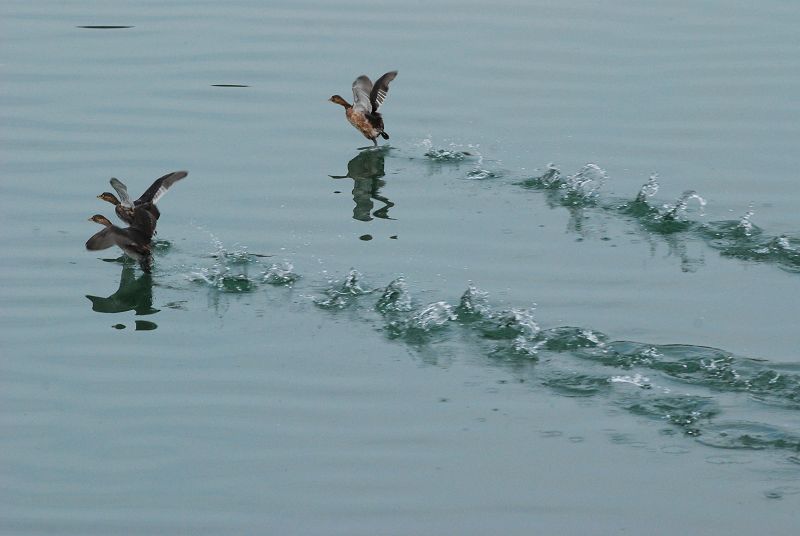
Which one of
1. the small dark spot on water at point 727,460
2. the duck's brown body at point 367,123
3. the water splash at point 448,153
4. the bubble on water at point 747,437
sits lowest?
the small dark spot on water at point 727,460

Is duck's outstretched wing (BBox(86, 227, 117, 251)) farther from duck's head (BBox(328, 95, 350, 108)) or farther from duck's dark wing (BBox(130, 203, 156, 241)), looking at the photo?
duck's head (BBox(328, 95, 350, 108))

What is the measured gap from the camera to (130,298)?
43.3 ft

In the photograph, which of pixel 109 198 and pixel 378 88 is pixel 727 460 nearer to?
pixel 109 198

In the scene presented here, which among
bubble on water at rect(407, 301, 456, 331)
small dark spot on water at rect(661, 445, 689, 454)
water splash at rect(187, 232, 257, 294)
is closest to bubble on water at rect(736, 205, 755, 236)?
bubble on water at rect(407, 301, 456, 331)

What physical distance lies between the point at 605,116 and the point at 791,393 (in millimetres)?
7831

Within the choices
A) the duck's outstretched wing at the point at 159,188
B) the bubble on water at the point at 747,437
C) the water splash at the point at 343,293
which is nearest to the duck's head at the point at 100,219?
A: the duck's outstretched wing at the point at 159,188

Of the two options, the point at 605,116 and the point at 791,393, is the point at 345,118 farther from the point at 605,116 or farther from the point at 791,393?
the point at 791,393

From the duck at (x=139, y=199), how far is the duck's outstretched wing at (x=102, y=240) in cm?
48

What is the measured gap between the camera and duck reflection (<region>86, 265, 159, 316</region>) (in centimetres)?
1295

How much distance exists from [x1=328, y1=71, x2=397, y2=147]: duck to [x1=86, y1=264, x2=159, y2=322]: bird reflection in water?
4.49m

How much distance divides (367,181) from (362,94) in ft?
4.90

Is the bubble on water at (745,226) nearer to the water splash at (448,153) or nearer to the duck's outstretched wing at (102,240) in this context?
the water splash at (448,153)

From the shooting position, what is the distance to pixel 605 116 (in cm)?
1797

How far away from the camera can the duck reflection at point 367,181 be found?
15.3 meters
